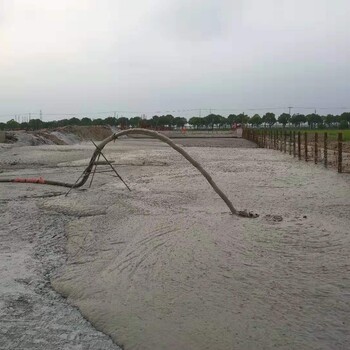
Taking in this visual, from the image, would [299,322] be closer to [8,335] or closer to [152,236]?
[8,335]

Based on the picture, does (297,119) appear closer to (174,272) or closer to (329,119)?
(329,119)

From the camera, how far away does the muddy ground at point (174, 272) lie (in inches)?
166

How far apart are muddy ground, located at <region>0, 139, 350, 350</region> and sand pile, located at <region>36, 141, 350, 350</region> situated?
17 millimetres

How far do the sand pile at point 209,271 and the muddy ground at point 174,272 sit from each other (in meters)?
0.02

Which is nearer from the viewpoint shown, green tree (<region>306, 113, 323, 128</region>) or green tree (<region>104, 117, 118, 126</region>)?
green tree (<region>104, 117, 118, 126</region>)

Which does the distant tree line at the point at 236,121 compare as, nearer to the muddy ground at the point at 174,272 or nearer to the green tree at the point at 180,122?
the green tree at the point at 180,122

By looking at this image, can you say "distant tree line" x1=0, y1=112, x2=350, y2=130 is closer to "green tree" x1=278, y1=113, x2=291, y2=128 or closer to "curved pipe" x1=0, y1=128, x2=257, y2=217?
"green tree" x1=278, y1=113, x2=291, y2=128

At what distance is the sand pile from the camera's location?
167 inches

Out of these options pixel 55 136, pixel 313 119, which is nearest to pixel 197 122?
pixel 313 119

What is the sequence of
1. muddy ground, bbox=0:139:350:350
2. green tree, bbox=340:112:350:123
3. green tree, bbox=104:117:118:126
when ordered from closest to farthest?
muddy ground, bbox=0:139:350:350 < green tree, bbox=104:117:118:126 < green tree, bbox=340:112:350:123

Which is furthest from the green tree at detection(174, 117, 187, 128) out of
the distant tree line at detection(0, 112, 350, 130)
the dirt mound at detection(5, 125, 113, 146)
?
the dirt mound at detection(5, 125, 113, 146)

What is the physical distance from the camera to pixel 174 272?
5.77 meters

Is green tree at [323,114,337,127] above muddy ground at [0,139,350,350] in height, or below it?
above

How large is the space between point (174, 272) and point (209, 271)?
43cm
